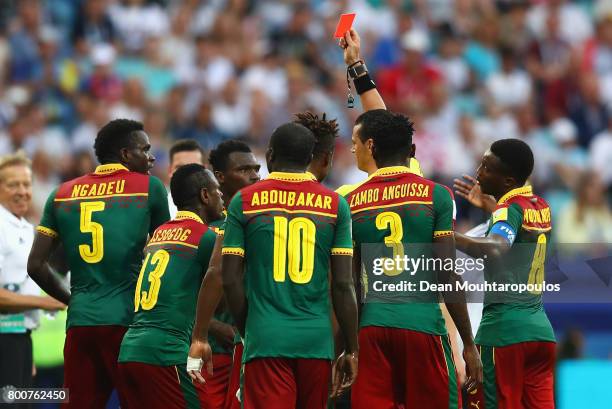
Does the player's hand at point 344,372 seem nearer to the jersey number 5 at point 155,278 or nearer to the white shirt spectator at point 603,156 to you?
the jersey number 5 at point 155,278

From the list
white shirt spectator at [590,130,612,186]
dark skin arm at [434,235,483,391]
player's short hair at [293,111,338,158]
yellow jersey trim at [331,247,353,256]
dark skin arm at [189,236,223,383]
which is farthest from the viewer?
white shirt spectator at [590,130,612,186]

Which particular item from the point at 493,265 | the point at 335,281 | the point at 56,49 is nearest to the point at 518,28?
the point at 56,49

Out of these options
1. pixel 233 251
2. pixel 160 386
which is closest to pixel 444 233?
pixel 233 251

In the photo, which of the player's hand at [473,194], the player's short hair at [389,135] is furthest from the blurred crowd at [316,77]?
the player's short hair at [389,135]

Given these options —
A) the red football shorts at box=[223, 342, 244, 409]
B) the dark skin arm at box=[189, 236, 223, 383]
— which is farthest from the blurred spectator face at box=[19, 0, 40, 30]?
the dark skin arm at box=[189, 236, 223, 383]

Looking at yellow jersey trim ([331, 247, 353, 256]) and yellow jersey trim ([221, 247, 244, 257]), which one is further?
yellow jersey trim ([331, 247, 353, 256])

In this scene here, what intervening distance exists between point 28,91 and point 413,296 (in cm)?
1102

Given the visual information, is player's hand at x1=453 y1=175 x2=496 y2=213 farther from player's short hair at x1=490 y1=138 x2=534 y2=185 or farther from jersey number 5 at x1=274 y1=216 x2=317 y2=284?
jersey number 5 at x1=274 y1=216 x2=317 y2=284

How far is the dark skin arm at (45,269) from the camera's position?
27.5ft

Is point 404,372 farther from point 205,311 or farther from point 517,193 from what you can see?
point 517,193

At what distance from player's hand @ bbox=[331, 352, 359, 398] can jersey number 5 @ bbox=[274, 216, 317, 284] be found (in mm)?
510

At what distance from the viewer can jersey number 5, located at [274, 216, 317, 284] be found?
704 cm

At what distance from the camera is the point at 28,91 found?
17422mm

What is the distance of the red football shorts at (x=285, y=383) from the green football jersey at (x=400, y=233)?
0.74m
